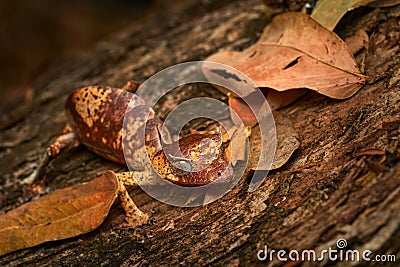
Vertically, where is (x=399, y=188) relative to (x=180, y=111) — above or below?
below

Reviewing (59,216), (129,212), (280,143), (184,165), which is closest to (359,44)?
(280,143)

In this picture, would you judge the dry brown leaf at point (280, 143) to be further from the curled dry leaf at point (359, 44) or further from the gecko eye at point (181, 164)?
the curled dry leaf at point (359, 44)

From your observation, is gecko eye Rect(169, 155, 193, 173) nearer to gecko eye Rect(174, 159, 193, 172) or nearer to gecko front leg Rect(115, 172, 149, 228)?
gecko eye Rect(174, 159, 193, 172)

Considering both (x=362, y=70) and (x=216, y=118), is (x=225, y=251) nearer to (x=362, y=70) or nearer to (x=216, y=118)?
(x=216, y=118)

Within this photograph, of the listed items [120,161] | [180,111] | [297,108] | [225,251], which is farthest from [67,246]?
[297,108]

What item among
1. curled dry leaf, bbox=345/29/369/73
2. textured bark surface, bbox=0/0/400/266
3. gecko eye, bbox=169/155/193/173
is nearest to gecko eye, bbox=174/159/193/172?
gecko eye, bbox=169/155/193/173
